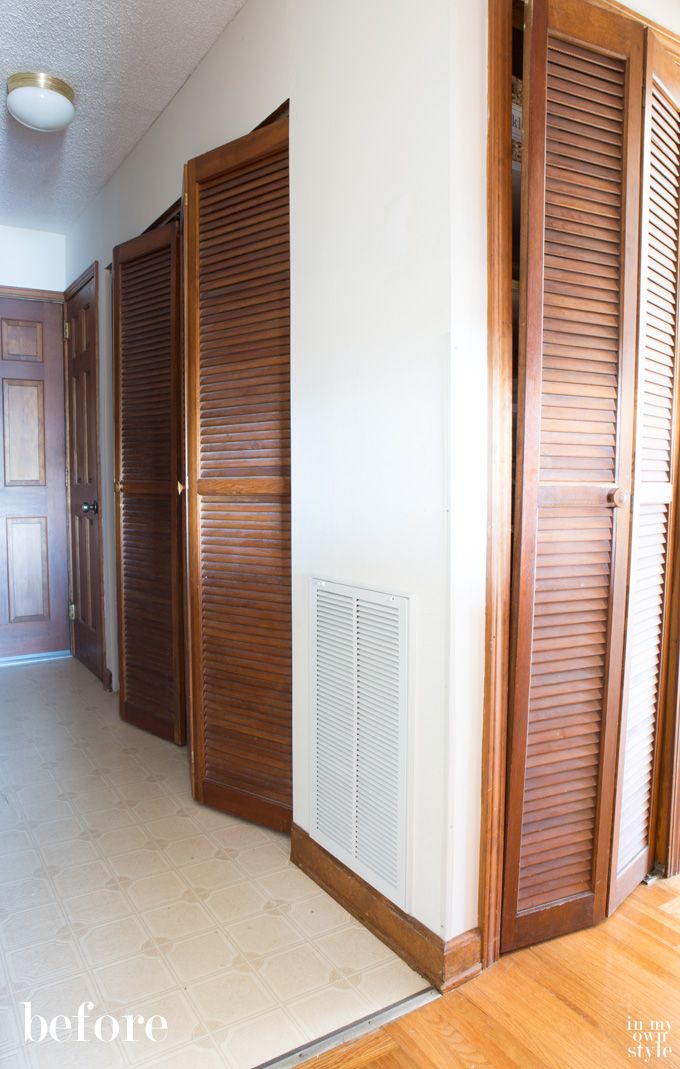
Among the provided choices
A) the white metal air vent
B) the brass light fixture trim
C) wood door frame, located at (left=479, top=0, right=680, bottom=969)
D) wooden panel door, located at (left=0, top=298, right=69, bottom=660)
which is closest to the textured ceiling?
the brass light fixture trim

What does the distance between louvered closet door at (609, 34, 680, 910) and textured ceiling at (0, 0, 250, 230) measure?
4.41ft

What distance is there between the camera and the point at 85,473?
385cm

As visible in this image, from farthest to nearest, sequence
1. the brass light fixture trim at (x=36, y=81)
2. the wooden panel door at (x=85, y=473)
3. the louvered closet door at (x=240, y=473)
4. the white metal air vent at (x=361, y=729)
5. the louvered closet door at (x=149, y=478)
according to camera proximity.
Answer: the wooden panel door at (x=85, y=473) → the louvered closet door at (x=149, y=478) → the brass light fixture trim at (x=36, y=81) → the louvered closet door at (x=240, y=473) → the white metal air vent at (x=361, y=729)

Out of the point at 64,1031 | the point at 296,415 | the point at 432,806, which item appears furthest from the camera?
the point at 296,415

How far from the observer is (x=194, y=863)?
1.93m

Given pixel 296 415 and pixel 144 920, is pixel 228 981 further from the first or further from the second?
pixel 296 415

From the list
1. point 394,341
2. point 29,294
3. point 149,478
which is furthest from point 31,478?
point 394,341

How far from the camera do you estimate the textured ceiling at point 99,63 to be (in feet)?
7.01

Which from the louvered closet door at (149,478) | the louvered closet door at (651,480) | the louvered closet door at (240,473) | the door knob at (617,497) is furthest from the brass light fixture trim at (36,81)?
the door knob at (617,497)

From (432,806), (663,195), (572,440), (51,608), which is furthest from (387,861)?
(51,608)

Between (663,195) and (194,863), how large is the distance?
2109 mm

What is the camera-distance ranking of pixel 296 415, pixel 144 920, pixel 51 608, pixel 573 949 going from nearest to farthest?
pixel 573 949 < pixel 144 920 < pixel 296 415 < pixel 51 608

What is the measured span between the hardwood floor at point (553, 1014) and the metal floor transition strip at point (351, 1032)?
1 centimetres

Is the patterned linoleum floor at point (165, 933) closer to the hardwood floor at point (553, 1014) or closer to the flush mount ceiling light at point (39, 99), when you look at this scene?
the hardwood floor at point (553, 1014)
